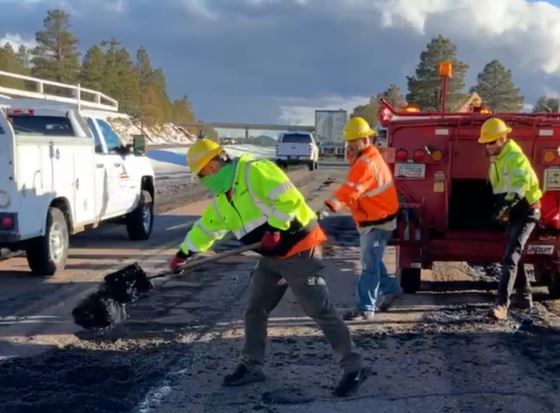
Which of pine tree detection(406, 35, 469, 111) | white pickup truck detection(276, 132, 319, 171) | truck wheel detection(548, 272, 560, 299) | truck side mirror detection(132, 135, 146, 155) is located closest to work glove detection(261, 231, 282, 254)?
truck wheel detection(548, 272, 560, 299)

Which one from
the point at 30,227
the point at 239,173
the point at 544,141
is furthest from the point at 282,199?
the point at 30,227

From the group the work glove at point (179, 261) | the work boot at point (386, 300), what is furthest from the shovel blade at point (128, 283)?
the work boot at point (386, 300)

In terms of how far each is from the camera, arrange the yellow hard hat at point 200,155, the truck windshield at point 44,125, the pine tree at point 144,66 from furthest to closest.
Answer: the pine tree at point 144,66, the truck windshield at point 44,125, the yellow hard hat at point 200,155

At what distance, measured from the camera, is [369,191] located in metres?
7.55

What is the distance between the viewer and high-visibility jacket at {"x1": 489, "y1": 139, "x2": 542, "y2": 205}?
7555 millimetres

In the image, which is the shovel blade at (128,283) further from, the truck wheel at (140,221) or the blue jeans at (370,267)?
the truck wheel at (140,221)

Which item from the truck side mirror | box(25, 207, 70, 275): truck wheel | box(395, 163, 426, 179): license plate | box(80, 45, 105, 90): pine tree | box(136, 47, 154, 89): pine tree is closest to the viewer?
box(395, 163, 426, 179): license plate

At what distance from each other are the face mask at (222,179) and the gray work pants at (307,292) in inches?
22.9

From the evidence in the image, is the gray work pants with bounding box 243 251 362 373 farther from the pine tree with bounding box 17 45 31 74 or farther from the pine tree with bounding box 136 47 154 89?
the pine tree with bounding box 136 47 154 89

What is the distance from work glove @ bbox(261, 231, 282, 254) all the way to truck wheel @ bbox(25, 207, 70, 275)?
16.3 feet

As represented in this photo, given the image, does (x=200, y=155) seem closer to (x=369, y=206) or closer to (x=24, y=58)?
(x=369, y=206)

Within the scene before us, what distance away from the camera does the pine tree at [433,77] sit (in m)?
29.8

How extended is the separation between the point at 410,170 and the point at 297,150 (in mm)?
31189

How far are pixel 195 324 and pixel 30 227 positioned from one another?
2.73 metres
